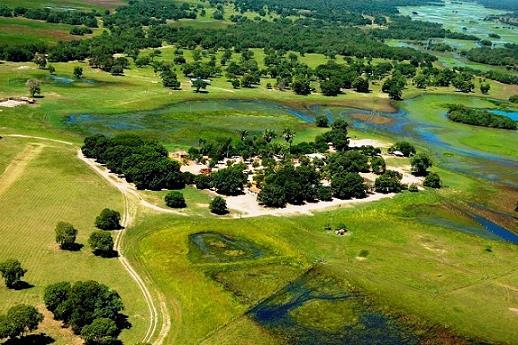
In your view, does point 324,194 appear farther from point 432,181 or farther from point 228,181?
point 432,181

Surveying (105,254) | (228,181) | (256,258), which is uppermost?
(228,181)

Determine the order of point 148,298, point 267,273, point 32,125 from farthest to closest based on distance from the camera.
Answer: point 32,125 → point 267,273 → point 148,298

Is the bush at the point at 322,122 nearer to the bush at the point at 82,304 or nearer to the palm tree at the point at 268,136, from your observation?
the palm tree at the point at 268,136

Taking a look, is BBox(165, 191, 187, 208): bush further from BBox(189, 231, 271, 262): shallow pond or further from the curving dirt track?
BBox(189, 231, 271, 262): shallow pond

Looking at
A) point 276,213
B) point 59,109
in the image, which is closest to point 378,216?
point 276,213

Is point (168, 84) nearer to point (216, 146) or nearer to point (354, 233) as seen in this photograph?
point (216, 146)

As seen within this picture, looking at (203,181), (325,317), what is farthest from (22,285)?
(203,181)
